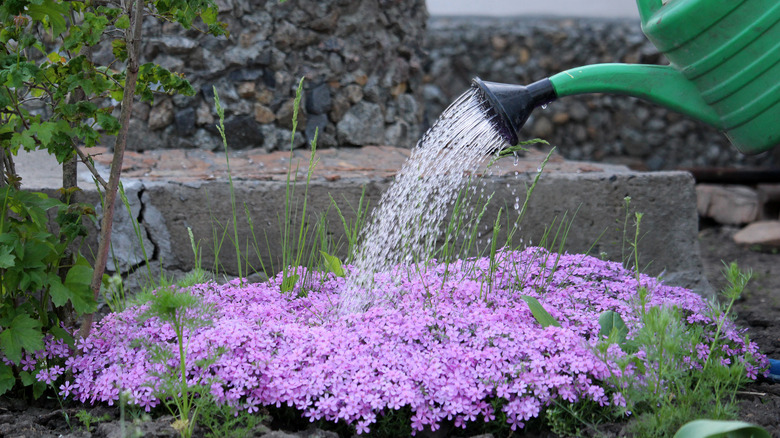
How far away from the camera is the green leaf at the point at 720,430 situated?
136cm

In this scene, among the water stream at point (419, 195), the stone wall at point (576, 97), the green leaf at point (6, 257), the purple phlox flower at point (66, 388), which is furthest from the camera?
the stone wall at point (576, 97)

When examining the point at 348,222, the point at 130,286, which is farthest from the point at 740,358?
the point at 130,286

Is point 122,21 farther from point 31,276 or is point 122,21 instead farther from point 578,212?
point 578,212

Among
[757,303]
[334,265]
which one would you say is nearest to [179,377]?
[334,265]

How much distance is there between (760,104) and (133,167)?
8.13ft

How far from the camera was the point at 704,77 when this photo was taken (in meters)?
1.92

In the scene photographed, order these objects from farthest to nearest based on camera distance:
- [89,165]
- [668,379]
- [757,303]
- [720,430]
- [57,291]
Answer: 1. [757,303]
2. [89,165]
3. [57,291]
4. [668,379]
5. [720,430]

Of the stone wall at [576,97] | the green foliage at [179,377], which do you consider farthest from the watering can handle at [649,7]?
the stone wall at [576,97]

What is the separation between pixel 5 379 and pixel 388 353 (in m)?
0.97

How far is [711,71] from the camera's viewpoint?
1.90 m

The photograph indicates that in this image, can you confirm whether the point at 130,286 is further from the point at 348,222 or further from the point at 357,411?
the point at 357,411

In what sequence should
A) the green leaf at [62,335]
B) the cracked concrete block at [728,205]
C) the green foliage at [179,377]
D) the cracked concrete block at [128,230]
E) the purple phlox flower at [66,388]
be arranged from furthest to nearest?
1. the cracked concrete block at [728,205]
2. the cracked concrete block at [128,230]
3. the green leaf at [62,335]
4. the purple phlox flower at [66,388]
5. the green foliage at [179,377]

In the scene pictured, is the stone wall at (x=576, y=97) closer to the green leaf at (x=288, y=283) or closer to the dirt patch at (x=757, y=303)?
the dirt patch at (x=757, y=303)

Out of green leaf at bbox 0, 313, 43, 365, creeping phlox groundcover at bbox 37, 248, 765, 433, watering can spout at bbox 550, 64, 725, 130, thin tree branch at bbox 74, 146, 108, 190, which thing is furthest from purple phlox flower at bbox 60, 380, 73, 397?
watering can spout at bbox 550, 64, 725, 130
